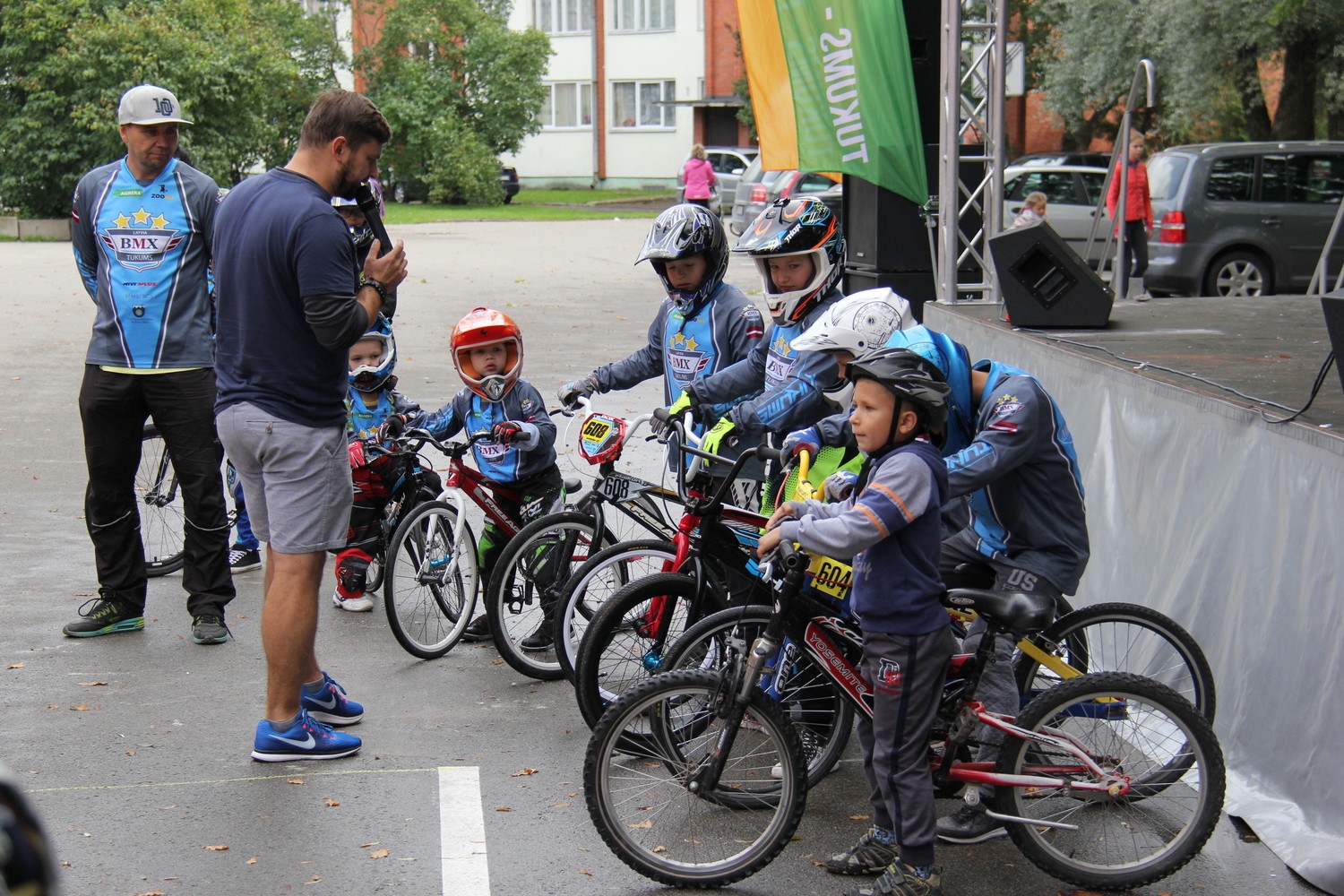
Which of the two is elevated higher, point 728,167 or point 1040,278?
point 728,167

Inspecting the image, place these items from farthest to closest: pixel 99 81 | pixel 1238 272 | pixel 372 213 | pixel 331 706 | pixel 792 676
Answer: pixel 99 81 < pixel 1238 272 < pixel 331 706 < pixel 372 213 < pixel 792 676

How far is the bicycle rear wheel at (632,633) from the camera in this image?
15.2 feet

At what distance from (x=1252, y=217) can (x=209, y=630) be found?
45.1ft

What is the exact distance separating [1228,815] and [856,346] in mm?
1929

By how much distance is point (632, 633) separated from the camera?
4.77 m

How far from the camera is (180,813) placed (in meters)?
4.39

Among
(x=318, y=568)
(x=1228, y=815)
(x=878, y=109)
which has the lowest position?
(x=1228, y=815)

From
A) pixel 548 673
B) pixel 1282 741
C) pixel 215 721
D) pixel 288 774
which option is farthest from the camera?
pixel 548 673

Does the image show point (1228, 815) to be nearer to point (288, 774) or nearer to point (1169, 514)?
point (1169, 514)

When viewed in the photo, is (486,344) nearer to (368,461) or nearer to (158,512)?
(368,461)

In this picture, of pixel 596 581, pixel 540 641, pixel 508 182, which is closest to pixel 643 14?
pixel 508 182

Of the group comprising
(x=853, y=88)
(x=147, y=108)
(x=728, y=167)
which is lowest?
(x=147, y=108)

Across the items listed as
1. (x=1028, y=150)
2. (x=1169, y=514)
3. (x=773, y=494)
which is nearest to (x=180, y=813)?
(x=773, y=494)

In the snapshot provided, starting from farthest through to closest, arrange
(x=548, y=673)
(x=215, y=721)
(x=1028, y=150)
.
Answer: (x=1028, y=150), (x=548, y=673), (x=215, y=721)
